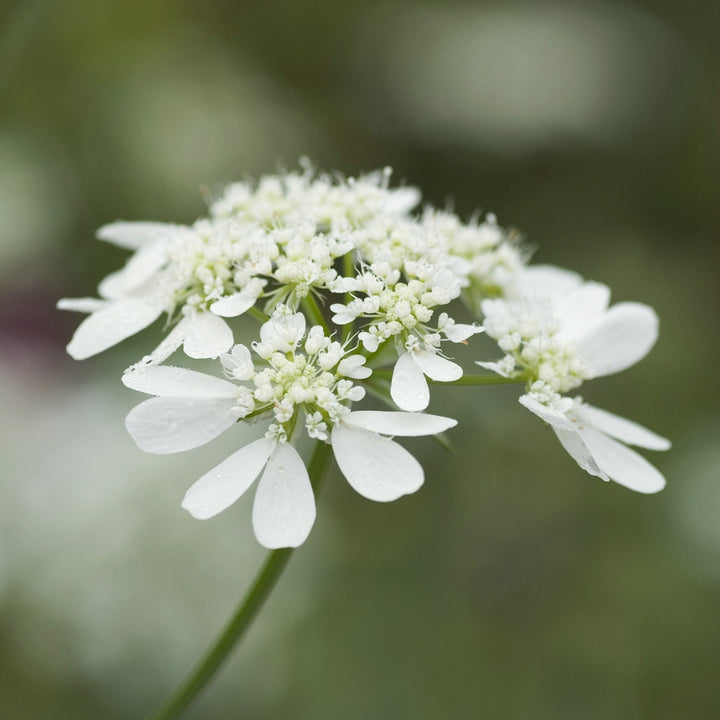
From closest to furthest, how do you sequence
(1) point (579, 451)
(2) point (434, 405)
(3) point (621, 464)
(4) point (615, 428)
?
(1) point (579, 451) → (3) point (621, 464) → (4) point (615, 428) → (2) point (434, 405)

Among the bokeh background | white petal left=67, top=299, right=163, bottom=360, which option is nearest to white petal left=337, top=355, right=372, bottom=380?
white petal left=67, top=299, right=163, bottom=360

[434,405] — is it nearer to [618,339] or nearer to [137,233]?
[618,339]

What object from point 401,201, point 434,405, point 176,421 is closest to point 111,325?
point 176,421

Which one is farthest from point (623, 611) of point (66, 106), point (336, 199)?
point (66, 106)

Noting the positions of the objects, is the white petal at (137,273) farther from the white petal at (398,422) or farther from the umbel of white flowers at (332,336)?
the white petal at (398,422)

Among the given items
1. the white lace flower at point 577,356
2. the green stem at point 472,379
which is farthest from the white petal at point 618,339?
the green stem at point 472,379

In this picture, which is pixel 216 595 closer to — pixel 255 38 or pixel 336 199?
pixel 336 199
